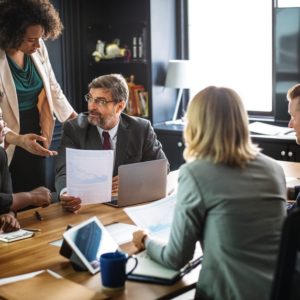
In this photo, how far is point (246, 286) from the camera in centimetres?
173

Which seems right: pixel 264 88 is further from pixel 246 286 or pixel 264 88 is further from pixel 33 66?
pixel 246 286

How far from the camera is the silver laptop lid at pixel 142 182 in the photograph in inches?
104

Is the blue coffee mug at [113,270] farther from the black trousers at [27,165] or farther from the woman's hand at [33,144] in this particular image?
the black trousers at [27,165]

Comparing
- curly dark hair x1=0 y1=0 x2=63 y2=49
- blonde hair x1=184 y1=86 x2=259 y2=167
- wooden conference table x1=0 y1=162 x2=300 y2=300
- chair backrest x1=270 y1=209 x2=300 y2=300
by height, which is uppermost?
curly dark hair x1=0 y1=0 x2=63 y2=49

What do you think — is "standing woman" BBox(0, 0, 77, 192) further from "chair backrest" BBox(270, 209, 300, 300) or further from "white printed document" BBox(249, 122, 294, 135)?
"chair backrest" BBox(270, 209, 300, 300)

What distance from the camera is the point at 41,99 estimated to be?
3.77 meters

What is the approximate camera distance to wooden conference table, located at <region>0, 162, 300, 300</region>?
1.84 m

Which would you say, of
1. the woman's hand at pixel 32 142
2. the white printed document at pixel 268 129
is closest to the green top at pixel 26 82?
the woman's hand at pixel 32 142

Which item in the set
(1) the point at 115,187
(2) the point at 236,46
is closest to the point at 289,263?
(1) the point at 115,187

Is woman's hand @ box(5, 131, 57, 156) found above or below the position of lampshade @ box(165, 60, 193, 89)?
→ below

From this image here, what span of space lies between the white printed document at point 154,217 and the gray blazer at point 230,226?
1.45 feet

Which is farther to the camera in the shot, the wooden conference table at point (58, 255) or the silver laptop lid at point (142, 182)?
the silver laptop lid at point (142, 182)

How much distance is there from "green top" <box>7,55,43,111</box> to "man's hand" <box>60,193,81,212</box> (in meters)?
1.20

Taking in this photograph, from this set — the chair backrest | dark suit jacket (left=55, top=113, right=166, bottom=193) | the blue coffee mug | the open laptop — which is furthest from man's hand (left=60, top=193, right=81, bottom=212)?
the chair backrest
